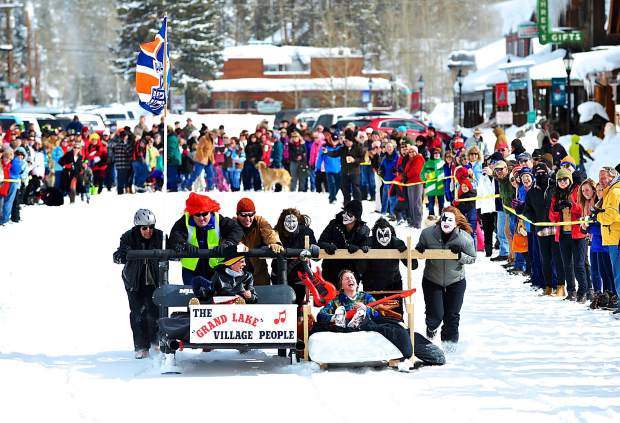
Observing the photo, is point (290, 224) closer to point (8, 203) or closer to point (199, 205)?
point (199, 205)

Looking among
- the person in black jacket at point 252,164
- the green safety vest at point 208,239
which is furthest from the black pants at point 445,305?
the person in black jacket at point 252,164

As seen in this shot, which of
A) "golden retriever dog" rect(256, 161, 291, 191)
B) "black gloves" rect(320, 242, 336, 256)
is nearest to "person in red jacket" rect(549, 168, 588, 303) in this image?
"black gloves" rect(320, 242, 336, 256)

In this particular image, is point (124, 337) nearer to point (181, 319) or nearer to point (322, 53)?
point (181, 319)

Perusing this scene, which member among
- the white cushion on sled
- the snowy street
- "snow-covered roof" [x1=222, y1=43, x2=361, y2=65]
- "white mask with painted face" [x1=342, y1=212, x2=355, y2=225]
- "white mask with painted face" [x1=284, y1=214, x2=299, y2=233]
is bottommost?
the snowy street

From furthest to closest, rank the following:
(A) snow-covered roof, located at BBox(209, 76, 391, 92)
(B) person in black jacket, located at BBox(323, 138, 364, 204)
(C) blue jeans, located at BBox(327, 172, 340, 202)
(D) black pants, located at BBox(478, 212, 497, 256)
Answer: (A) snow-covered roof, located at BBox(209, 76, 391, 92) → (C) blue jeans, located at BBox(327, 172, 340, 202) → (B) person in black jacket, located at BBox(323, 138, 364, 204) → (D) black pants, located at BBox(478, 212, 497, 256)

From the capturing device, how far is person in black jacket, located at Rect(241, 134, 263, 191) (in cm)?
3503

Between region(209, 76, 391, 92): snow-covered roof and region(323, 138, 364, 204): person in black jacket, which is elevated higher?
region(209, 76, 391, 92): snow-covered roof

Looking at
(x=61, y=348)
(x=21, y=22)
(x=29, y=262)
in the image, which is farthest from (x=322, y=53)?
(x=61, y=348)

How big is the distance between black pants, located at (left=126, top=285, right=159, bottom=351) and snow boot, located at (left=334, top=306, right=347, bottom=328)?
173cm

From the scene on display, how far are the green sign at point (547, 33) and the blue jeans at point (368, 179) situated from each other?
66.4 feet

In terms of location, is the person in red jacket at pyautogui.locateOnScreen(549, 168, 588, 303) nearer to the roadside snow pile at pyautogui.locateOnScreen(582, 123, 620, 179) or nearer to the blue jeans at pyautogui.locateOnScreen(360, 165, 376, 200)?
the blue jeans at pyautogui.locateOnScreen(360, 165, 376, 200)

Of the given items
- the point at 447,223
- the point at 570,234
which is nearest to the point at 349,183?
the point at 570,234

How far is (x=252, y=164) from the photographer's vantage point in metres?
35.2

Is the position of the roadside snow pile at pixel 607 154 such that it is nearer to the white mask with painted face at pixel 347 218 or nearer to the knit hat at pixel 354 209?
the knit hat at pixel 354 209
